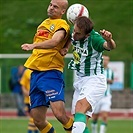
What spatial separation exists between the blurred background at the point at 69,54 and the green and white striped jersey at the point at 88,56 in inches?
680

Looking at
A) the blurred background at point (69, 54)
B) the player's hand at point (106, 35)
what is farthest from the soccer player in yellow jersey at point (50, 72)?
the blurred background at point (69, 54)

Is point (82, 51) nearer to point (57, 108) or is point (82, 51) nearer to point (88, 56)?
point (88, 56)

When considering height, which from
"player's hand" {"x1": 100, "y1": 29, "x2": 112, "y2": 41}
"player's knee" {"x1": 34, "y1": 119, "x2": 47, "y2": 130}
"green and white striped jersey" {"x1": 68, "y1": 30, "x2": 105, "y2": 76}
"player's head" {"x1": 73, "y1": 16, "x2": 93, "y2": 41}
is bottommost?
"player's knee" {"x1": 34, "y1": 119, "x2": 47, "y2": 130}

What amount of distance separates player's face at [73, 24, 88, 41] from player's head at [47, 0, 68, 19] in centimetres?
67

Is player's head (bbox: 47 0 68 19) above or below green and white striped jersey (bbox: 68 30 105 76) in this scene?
above

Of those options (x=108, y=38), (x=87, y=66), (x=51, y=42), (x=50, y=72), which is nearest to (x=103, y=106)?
(x=50, y=72)

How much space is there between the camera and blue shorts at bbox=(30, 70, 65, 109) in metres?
11.8

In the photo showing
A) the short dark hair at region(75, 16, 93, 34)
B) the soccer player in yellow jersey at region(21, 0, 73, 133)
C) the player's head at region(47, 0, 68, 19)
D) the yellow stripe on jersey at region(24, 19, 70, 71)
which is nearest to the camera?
the short dark hair at region(75, 16, 93, 34)

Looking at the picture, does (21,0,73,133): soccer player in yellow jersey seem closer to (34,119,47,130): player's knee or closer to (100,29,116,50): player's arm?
(34,119,47,130): player's knee

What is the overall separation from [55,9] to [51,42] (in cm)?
83

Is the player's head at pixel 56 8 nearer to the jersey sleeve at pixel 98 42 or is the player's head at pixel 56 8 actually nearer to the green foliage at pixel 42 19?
the jersey sleeve at pixel 98 42

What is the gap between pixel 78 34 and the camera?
11555 millimetres

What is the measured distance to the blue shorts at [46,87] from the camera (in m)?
11.8


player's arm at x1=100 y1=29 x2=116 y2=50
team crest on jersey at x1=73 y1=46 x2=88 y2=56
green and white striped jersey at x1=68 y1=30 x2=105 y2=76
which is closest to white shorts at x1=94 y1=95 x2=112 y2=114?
green and white striped jersey at x1=68 y1=30 x2=105 y2=76
